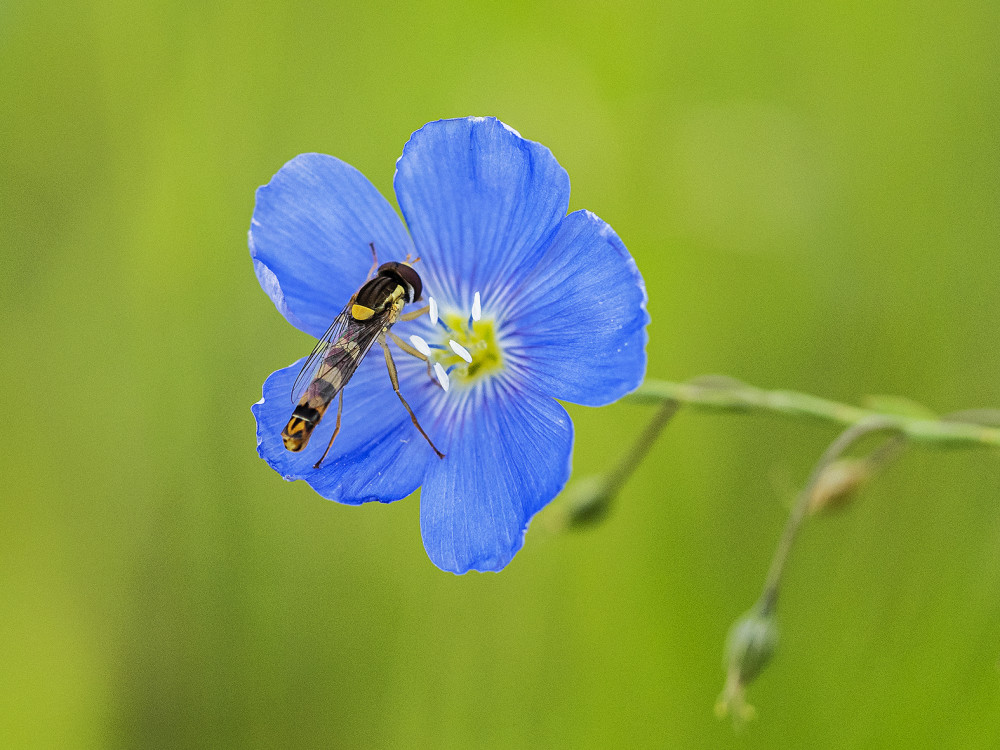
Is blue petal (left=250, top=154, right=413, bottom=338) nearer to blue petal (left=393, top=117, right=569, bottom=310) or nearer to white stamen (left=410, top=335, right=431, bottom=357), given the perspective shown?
blue petal (left=393, top=117, right=569, bottom=310)

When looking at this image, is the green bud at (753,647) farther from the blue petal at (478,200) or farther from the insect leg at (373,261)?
the insect leg at (373,261)

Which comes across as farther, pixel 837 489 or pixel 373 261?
pixel 837 489

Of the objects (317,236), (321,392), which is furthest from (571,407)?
(321,392)

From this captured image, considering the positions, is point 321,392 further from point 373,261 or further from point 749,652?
point 749,652

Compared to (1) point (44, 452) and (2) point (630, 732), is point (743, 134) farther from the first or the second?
(1) point (44, 452)

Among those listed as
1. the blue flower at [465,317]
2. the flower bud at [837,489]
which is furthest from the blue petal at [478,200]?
the flower bud at [837,489]
